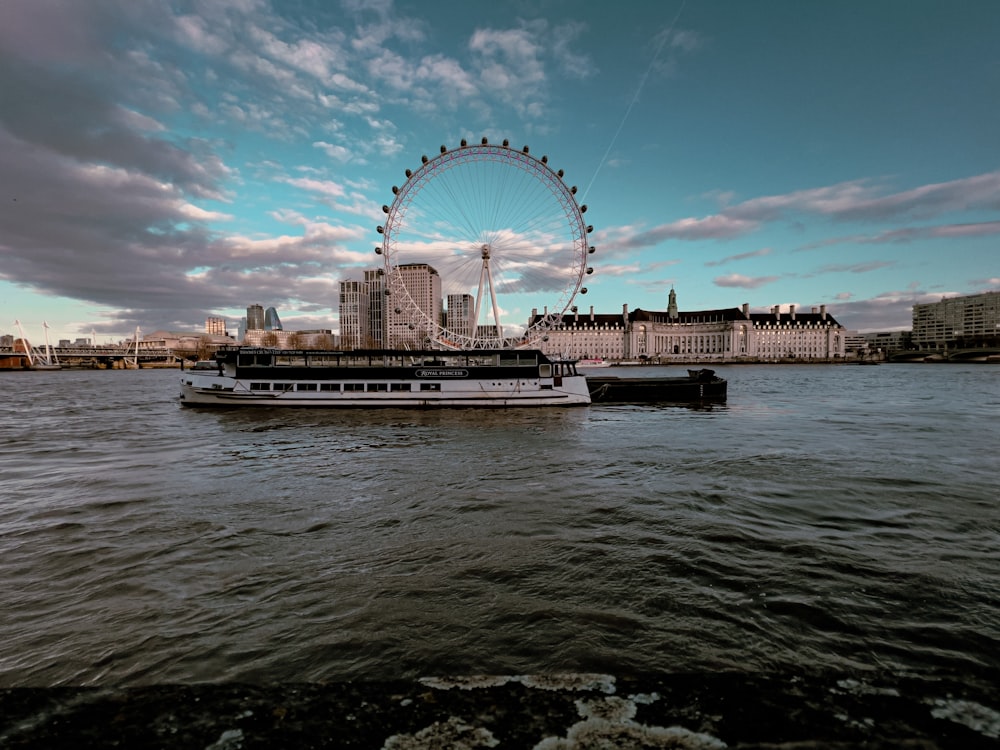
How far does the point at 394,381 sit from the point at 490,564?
32248 mm

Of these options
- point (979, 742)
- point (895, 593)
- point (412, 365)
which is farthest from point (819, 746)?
point (412, 365)

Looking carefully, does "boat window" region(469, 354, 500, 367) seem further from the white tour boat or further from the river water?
the river water

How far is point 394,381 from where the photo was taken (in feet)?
128

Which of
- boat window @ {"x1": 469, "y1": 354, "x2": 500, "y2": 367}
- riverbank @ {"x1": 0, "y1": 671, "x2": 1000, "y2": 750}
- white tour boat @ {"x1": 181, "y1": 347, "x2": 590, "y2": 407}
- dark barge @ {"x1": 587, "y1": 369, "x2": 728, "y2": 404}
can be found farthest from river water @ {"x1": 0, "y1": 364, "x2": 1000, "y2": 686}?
dark barge @ {"x1": 587, "y1": 369, "x2": 728, "y2": 404}

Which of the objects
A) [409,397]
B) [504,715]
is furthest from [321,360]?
[504,715]

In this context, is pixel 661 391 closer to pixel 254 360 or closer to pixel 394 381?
pixel 394 381

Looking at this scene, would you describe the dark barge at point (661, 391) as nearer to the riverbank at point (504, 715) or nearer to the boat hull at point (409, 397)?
the boat hull at point (409, 397)

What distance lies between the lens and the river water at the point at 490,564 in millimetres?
5328

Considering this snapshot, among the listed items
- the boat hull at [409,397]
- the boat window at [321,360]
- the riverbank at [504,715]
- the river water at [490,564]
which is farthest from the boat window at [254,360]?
the riverbank at [504,715]

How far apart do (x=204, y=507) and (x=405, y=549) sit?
6148mm

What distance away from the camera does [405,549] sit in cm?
870

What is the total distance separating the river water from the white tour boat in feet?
65.3

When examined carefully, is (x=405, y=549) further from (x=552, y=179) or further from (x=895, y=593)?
(x=552, y=179)

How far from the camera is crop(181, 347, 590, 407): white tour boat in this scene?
3878 cm
